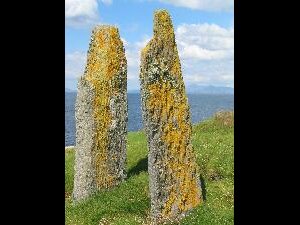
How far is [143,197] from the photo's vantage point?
15812 millimetres

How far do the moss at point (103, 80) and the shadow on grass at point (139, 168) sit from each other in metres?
1.59

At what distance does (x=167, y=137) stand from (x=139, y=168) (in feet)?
19.0

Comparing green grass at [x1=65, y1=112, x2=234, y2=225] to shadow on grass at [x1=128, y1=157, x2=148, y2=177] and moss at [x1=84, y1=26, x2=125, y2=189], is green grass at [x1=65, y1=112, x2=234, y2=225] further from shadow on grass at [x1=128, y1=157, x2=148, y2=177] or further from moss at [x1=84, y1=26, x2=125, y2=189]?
moss at [x1=84, y1=26, x2=125, y2=189]

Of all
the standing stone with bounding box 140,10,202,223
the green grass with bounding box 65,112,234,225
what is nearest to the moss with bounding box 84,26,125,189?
the green grass with bounding box 65,112,234,225

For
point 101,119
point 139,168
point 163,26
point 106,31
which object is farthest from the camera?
point 139,168

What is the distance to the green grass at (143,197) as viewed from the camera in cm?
1416

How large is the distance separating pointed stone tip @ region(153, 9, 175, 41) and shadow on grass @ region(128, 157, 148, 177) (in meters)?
5.82

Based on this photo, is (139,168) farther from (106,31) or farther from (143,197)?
(106,31)

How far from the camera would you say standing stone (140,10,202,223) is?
14.1 m

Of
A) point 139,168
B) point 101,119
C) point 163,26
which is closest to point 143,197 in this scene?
point 101,119
